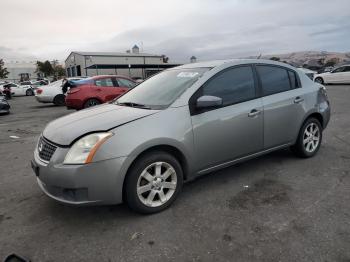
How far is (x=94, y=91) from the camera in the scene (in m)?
11.2

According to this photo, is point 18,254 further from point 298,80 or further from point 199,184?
point 298,80

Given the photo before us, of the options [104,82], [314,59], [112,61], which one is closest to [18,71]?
[112,61]

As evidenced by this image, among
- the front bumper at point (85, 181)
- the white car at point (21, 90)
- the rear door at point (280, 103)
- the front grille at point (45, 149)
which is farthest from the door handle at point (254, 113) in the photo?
the white car at point (21, 90)

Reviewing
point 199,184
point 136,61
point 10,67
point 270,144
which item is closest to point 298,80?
point 270,144

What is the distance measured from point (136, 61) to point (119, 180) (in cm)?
5570

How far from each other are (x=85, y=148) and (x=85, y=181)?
0.31m

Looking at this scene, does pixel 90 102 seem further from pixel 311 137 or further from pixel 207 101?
pixel 207 101

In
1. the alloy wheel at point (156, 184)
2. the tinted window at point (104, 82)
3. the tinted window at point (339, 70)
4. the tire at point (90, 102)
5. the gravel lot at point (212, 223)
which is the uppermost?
→ the tinted window at point (339, 70)

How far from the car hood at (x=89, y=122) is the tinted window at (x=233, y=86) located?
0.87 meters

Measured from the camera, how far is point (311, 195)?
3.69 metres

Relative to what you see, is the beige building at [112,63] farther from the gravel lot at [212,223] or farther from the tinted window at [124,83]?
the gravel lot at [212,223]

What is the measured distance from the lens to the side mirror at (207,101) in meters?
3.54

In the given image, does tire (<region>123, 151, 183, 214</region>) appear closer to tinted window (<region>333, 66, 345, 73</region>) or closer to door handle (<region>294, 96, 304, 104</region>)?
door handle (<region>294, 96, 304, 104</region>)

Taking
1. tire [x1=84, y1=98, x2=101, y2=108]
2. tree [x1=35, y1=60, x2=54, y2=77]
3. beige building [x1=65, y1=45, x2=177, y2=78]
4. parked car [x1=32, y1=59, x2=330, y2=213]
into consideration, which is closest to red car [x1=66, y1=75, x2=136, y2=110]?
tire [x1=84, y1=98, x2=101, y2=108]
